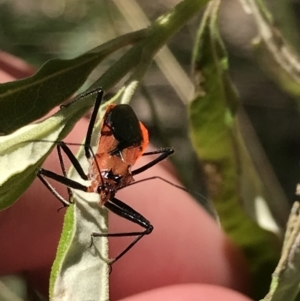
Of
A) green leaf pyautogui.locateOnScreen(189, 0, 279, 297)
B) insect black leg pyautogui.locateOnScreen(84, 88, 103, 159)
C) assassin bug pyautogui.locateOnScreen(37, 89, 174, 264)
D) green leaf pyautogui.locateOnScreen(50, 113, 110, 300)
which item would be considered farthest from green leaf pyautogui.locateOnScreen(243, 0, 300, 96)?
green leaf pyautogui.locateOnScreen(50, 113, 110, 300)

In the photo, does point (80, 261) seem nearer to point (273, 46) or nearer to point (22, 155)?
point (22, 155)

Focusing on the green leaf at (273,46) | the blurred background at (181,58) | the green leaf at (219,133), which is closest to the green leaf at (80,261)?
the green leaf at (219,133)

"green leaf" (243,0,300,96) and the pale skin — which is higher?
"green leaf" (243,0,300,96)

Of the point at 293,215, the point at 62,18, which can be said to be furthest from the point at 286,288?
the point at 62,18

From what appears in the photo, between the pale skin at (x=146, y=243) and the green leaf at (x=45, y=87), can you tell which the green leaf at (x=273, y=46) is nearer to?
the green leaf at (x=45, y=87)

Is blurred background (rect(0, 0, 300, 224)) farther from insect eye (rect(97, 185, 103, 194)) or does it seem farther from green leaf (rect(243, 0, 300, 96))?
insect eye (rect(97, 185, 103, 194))

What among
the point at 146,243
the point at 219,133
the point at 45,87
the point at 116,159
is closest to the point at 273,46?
the point at 219,133

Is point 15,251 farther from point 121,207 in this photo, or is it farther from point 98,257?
point 98,257
